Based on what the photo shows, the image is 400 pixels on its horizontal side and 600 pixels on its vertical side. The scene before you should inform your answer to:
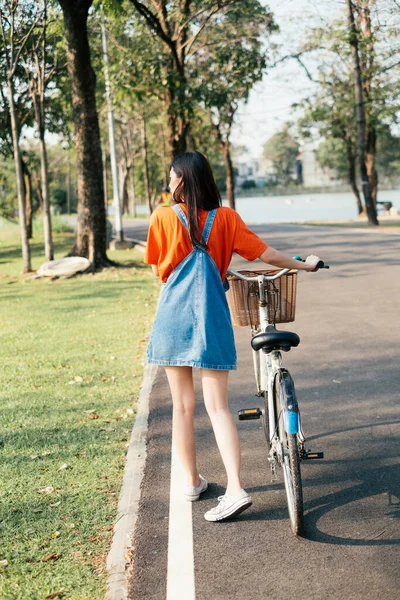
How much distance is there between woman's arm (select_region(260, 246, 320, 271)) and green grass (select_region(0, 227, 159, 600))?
1.61 meters

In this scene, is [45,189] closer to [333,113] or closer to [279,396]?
[279,396]

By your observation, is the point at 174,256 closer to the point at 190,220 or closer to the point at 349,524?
the point at 190,220

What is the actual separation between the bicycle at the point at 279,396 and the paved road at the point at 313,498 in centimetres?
22

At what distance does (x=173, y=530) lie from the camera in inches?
159

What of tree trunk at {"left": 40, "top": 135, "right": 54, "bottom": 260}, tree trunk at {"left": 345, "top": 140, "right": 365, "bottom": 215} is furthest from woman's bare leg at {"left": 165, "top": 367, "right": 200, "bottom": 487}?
tree trunk at {"left": 345, "top": 140, "right": 365, "bottom": 215}

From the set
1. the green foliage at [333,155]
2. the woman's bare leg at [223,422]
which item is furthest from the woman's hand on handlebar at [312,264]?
the green foliage at [333,155]

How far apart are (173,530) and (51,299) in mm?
11286

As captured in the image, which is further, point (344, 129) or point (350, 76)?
point (344, 129)

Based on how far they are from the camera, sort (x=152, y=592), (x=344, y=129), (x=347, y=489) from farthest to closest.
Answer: (x=344, y=129)
(x=347, y=489)
(x=152, y=592)

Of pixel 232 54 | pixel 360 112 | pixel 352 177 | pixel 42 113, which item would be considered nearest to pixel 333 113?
pixel 352 177

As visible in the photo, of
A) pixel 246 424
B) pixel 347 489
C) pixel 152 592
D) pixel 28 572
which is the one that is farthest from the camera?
pixel 246 424

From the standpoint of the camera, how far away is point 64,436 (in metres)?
5.81

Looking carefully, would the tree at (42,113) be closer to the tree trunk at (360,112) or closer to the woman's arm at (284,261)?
the tree trunk at (360,112)

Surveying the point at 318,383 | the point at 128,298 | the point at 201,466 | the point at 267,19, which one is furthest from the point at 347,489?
the point at 267,19
